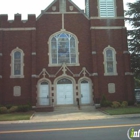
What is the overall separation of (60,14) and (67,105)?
10.4 metres

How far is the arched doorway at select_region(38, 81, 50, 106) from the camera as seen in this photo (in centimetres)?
2359

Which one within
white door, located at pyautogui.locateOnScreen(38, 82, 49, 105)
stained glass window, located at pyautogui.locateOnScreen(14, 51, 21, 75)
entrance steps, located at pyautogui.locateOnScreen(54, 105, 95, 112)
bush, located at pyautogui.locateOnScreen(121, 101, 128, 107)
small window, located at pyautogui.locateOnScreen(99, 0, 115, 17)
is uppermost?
small window, located at pyautogui.locateOnScreen(99, 0, 115, 17)

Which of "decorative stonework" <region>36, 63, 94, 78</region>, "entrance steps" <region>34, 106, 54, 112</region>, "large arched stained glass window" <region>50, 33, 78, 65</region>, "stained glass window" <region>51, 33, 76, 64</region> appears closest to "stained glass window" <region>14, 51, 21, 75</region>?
"decorative stonework" <region>36, 63, 94, 78</region>

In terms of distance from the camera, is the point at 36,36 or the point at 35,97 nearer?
the point at 35,97

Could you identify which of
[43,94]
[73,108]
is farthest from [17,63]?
[73,108]

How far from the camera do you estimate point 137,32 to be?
2425cm

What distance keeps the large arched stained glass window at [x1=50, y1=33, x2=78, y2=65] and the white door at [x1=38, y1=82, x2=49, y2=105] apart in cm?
267

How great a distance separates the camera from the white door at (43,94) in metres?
23.6

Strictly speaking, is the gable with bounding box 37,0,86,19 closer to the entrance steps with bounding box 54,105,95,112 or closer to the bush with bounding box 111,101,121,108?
the entrance steps with bounding box 54,105,95,112

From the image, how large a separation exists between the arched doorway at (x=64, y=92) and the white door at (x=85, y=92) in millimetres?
1215

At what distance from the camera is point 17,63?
24.4m

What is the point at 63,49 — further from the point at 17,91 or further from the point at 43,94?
the point at 17,91

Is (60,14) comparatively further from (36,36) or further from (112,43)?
(112,43)

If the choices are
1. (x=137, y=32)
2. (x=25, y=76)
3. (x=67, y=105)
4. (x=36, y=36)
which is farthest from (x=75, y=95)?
(x=137, y=32)
